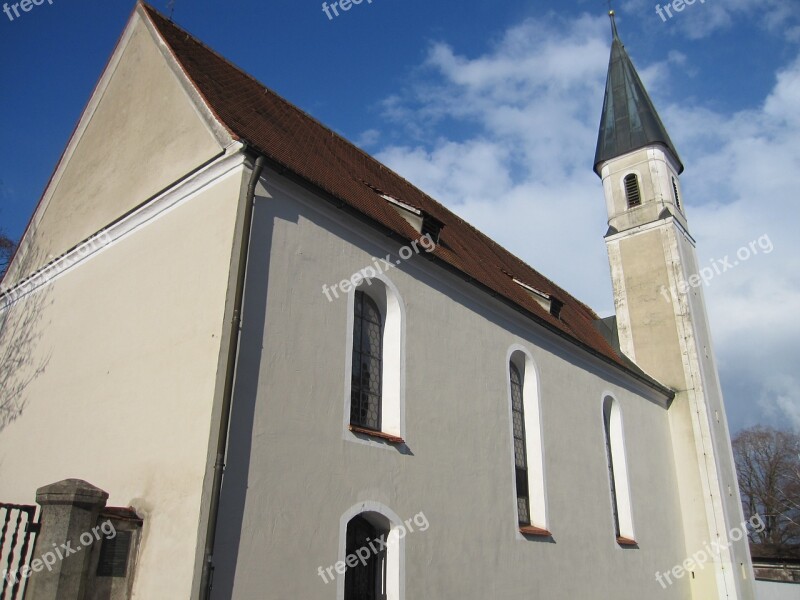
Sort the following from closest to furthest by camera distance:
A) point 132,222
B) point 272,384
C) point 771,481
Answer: point 272,384
point 132,222
point 771,481

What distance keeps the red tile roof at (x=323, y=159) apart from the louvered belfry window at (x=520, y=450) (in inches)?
52.6

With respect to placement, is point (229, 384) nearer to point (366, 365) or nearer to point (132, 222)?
point (366, 365)

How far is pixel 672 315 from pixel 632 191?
4559 mm

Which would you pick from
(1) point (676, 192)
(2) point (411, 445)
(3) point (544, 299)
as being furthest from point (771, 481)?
(2) point (411, 445)

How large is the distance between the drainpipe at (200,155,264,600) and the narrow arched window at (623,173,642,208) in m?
15.8

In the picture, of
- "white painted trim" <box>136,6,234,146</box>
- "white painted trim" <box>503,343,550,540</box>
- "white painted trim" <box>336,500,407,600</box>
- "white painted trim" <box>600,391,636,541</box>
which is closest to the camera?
"white painted trim" <box>336,500,407,600</box>

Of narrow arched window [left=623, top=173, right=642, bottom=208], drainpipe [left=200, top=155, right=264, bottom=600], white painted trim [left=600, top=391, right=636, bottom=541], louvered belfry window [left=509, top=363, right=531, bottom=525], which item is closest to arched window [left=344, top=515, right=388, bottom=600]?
drainpipe [left=200, top=155, right=264, bottom=600]

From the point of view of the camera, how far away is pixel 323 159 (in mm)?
11539

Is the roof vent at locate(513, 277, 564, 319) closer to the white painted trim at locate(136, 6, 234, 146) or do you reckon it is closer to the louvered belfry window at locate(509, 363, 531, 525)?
the louvered belfry window at locate(509, 363, 531, 525)

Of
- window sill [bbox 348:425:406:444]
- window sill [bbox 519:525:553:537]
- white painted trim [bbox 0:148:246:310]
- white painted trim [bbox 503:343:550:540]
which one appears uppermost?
white painted trim [bbox 0:148:246:310]

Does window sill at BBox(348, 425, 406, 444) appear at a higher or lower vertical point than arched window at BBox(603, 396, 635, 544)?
lower

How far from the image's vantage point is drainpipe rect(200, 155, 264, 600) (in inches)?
256

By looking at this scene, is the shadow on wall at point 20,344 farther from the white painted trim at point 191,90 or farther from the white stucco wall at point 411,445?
the white stucco wall at point 411,445

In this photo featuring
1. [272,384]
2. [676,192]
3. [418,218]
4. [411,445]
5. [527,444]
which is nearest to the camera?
[272,384]
